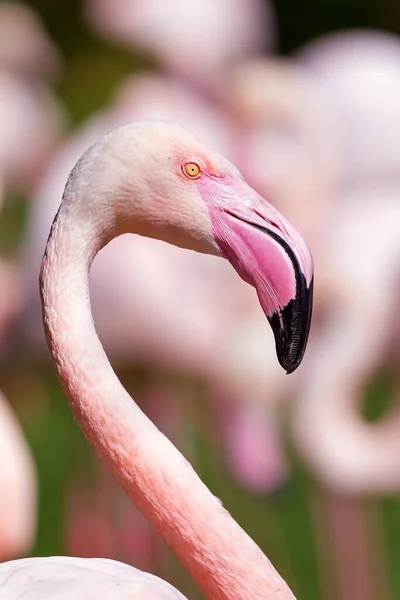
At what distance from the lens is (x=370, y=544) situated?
4.46m

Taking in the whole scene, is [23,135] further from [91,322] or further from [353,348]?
[91,322]

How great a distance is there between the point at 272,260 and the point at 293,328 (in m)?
0.10

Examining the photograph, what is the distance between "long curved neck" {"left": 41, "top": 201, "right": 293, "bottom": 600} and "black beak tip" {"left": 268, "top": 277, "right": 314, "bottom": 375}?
23cm

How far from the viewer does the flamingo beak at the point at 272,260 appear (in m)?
1.74

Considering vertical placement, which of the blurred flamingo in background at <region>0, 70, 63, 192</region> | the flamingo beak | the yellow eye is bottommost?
the flamingo beak

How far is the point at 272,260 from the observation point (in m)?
1.76

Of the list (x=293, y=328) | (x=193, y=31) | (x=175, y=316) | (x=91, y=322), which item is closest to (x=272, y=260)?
(x=293, y=328)

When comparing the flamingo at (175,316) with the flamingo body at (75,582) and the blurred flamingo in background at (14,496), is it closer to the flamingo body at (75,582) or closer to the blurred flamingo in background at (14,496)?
the blurred flamingo in background at (14,496)

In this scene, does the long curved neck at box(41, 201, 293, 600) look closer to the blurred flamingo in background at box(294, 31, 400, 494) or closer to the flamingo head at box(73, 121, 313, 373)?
the flamingo head at box(73, 121, 313, 373)

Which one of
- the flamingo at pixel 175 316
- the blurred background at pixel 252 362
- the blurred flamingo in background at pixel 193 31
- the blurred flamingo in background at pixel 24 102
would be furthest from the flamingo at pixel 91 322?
the blurred flamingo in background at pixel 24 102

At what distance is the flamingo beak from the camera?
174 centimetres

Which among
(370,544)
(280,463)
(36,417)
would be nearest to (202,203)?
(370,544)

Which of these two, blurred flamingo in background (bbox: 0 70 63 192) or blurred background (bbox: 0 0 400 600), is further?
blurred flamingo in background (bbox: 0 70 63 192)

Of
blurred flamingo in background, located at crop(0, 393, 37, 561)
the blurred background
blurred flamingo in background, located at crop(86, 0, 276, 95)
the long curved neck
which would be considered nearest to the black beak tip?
the long curved neck
